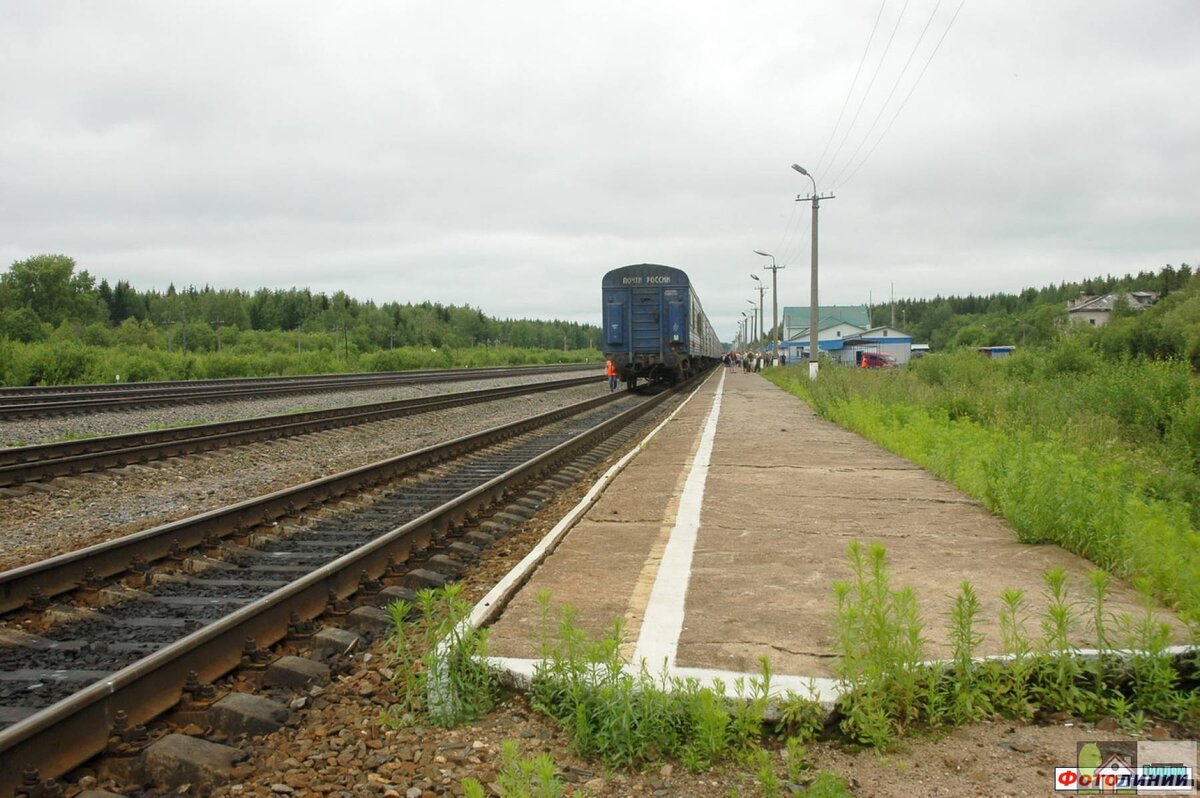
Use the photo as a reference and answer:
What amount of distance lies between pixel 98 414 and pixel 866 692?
1810cm

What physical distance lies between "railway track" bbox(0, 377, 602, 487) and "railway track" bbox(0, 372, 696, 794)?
11.8 feet

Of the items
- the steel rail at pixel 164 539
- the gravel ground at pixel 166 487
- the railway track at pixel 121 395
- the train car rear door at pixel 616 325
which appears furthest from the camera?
the train car rear door at pixel 616 325

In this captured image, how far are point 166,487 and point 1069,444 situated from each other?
11.7 meters

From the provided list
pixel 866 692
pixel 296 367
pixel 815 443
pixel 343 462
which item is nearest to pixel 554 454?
pixel 343 462

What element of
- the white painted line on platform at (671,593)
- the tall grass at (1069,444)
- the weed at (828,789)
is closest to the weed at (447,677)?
the white painted line on platform at (671,593)

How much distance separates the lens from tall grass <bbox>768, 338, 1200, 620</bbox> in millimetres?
5668

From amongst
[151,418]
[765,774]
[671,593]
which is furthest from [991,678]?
[151,418]

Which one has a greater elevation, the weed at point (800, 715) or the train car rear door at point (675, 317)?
the train car rear door at point (675, 317)

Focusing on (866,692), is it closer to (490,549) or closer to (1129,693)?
(1129,693)

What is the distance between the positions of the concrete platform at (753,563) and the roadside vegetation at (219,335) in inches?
1174

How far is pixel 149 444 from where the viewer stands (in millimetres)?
12305

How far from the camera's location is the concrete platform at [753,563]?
4.20 metres

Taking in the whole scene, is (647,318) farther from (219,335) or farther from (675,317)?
(219,335)

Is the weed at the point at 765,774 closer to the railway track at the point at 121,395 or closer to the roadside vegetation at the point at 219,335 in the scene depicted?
the railway track at the point at 121,395
